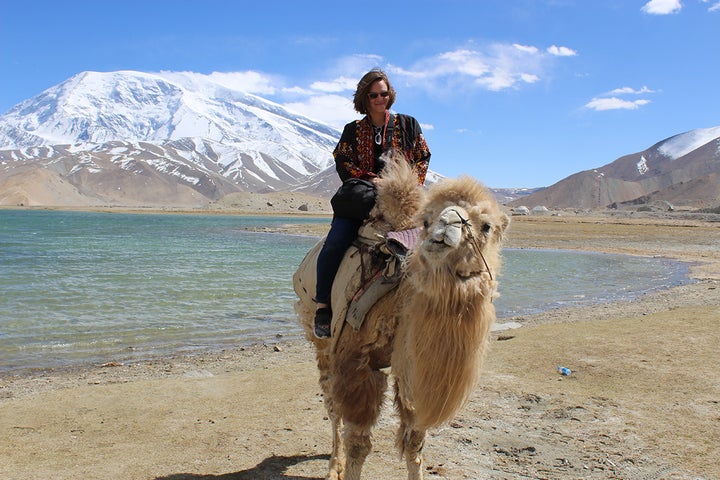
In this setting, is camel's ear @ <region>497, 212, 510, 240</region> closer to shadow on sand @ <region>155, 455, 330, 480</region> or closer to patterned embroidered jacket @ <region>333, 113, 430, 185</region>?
patterned embroidered jacket @ <region>333, 113, 430, 185</region>

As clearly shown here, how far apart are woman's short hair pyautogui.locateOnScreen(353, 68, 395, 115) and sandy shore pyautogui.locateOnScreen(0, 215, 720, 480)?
2.50 meters

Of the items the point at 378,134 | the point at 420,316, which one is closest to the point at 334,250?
the point at 378,134

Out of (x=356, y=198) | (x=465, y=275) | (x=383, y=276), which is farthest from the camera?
(x=356, y=198)

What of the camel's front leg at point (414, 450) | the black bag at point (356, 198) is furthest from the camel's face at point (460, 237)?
the camel's front leg at point (414, 450)

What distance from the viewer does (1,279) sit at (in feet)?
49.9

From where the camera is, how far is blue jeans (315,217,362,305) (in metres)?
3.91

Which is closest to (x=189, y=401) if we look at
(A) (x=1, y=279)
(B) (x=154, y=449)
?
(B) (x=154, y=449)

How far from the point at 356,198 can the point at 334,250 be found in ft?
1.25

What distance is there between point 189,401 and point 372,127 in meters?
3.25

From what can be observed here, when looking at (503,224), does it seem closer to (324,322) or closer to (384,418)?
(324,322)

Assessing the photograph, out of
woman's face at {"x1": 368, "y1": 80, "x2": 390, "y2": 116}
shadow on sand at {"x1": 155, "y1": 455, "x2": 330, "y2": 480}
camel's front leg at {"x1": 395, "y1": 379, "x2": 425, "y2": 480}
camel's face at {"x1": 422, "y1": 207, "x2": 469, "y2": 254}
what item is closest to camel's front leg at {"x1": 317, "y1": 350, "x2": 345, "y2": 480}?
shadow on sand at {"x1": 155, "y1": 455, "x2": 330, "y2": 480}

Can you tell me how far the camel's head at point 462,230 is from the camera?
2900 millimetres

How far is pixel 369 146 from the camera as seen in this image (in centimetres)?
404

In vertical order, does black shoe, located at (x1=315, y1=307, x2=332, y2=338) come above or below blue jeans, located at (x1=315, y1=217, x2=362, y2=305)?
below
